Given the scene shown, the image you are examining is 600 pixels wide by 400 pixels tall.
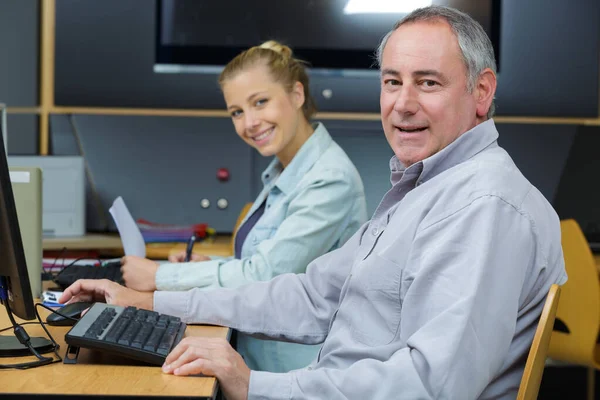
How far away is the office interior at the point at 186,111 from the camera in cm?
400

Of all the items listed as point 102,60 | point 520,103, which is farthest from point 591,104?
point 102,60

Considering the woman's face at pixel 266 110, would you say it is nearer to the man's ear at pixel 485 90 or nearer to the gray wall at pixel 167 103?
the man's ear at pixel 485 90

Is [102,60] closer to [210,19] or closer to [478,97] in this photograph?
[210,19]

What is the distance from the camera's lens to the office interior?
400 cm

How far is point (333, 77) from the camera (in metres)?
4.05

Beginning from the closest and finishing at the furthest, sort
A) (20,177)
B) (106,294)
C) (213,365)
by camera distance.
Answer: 1. (213,365)
2. (106,294)
3. (20,177)

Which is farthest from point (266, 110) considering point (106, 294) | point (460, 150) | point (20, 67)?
point (20, 67)

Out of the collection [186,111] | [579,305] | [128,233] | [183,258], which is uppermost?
[186,111]

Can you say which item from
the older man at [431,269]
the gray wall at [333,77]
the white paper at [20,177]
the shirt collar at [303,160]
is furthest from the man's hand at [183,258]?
the gray wall at [333,77]

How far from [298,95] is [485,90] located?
1.18 m

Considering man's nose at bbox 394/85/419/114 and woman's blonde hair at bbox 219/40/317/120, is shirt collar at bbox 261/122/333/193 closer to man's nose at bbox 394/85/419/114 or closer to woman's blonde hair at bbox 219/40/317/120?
woman's blonde hair at bbox 219/40/317/120

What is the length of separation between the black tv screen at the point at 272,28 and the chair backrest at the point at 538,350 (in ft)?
9.35

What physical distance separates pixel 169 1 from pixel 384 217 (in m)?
2.72

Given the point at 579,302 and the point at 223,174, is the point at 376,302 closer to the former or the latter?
the point at 579,302
